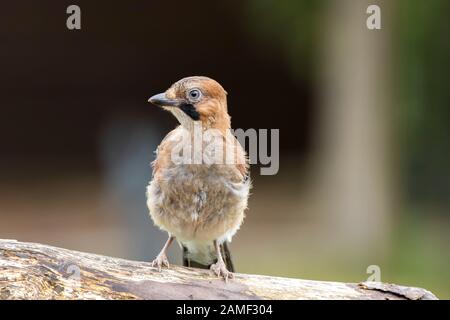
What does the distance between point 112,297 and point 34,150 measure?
11.6m

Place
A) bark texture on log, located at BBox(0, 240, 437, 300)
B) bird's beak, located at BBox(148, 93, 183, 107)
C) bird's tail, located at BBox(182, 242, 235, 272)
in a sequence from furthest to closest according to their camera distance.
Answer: bird's tail, located at BBox(182, 242, 235, 272) → bird's beak, located at BBox(148, 93, 183, 107) → bark texture on log, located at BBox(0, 240, 437, 300)

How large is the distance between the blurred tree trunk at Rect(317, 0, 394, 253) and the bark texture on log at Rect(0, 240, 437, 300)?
6.84 metres

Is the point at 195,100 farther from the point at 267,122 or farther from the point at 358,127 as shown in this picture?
the point at 267,122

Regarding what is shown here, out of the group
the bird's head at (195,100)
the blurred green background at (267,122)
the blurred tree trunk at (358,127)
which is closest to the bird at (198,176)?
the bird's head at (195,100)

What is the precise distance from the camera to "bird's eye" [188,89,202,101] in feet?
17.3

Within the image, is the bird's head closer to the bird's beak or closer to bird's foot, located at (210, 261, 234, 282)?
the bird's beak

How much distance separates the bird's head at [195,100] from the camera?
17.3ft

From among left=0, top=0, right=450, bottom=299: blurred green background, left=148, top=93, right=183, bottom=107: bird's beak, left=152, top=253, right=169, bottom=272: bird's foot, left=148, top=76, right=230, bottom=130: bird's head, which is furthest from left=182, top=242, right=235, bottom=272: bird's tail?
left=0, top=0, right=450, bottom=299: blurred green background

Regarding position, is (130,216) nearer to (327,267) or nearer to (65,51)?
(327,267)

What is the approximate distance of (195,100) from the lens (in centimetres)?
529

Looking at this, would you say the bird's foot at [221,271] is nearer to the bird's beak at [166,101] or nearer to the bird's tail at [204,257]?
the bird's tail at [204,257]

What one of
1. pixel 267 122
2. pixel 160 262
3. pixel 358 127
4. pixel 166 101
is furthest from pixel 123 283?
pixel 267 122

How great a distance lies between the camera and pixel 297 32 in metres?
12.5

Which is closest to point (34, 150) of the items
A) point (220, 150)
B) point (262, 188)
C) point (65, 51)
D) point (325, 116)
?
point (65, 51)
